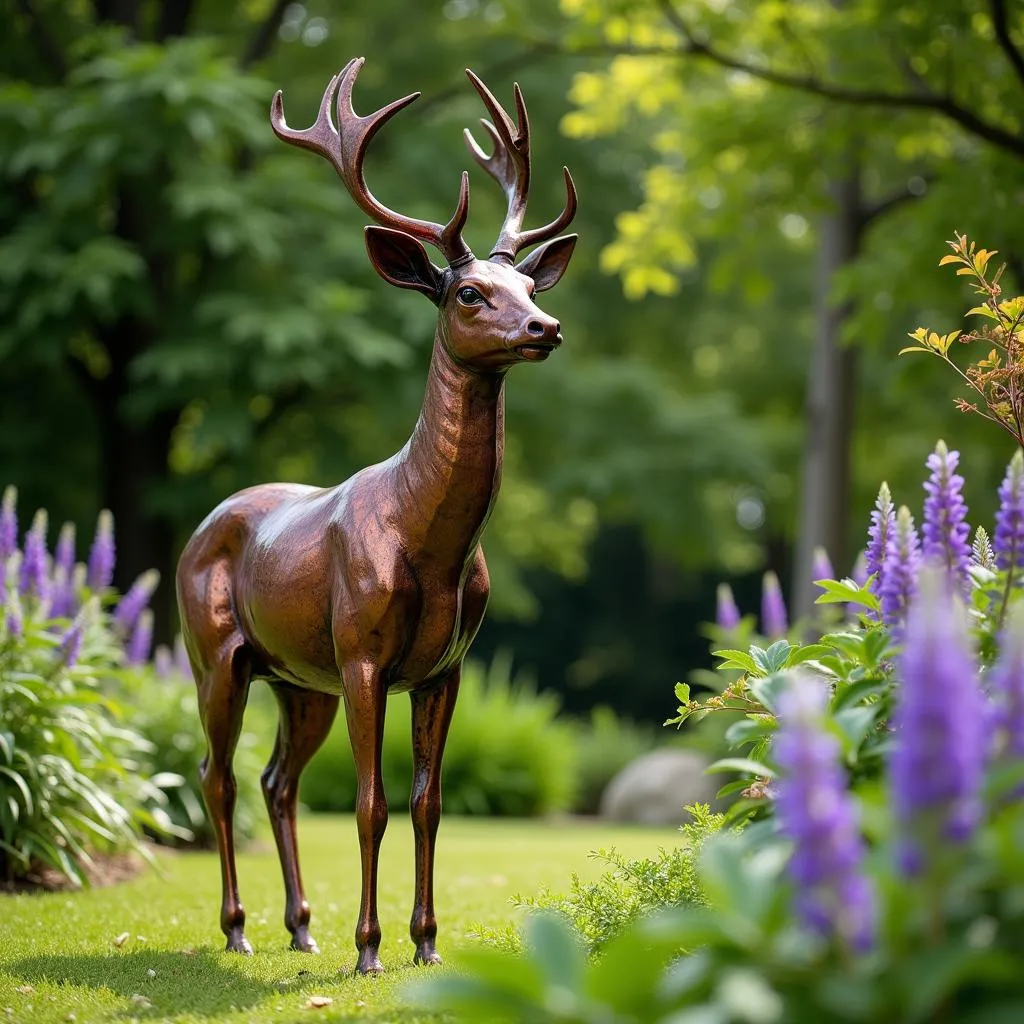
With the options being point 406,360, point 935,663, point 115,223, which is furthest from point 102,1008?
point 115,223

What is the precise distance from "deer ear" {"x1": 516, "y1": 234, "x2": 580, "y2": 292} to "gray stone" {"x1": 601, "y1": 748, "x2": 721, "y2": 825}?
335 inches

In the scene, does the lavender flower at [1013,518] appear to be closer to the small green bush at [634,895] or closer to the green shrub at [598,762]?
the small green bush at [634,895]

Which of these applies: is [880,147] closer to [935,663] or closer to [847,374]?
[847,374]

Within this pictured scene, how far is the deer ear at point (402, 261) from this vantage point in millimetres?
4613

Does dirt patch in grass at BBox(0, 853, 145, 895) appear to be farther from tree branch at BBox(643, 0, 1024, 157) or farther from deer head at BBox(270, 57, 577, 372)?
tree branch at BBox(643, 0, 1024, 157)

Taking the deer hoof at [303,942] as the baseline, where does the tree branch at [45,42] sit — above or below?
above

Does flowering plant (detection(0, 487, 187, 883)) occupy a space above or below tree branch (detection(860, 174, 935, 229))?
below

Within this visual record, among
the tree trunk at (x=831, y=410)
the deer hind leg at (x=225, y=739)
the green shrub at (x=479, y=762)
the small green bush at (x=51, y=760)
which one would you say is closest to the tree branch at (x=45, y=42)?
the green shrub at (x=479, y=762)

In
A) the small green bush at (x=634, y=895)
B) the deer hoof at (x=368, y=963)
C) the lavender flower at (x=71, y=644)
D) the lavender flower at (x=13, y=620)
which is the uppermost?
the lavender flower at (x=13, y=620)

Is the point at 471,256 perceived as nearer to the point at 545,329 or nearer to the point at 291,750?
the point at 545,329

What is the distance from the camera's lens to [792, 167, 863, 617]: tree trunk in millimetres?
12711

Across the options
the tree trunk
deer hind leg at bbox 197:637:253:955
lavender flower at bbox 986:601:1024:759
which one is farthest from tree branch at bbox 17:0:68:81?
lavender flower at bbox 986:601:1024:759

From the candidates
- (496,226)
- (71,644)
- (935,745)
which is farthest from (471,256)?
(496,226)

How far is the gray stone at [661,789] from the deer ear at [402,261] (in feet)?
29.2
